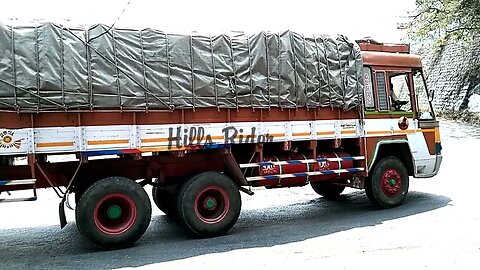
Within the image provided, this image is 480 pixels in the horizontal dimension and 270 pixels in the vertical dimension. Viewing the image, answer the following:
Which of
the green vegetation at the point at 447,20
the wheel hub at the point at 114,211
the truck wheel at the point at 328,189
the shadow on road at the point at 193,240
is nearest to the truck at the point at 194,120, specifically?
the wheel hub at the point at 114,211

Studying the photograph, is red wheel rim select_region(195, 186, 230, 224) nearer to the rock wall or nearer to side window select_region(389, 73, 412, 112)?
side window select_region(389, 73, 412, 112)

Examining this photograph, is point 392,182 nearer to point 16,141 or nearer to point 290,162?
point 290,162

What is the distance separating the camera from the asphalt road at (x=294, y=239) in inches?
249

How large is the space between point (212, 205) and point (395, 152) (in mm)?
4302

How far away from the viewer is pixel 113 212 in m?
7.23

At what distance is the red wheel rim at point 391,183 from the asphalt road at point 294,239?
36 cm

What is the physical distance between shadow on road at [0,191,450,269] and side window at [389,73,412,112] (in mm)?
1967

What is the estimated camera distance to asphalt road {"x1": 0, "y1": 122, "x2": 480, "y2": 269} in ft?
20.7

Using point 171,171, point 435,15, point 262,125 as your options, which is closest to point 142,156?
point 171,171

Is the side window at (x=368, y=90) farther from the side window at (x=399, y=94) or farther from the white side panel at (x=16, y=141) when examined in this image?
the white side panel at (x=16, y=141)

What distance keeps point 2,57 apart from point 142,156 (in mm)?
2356

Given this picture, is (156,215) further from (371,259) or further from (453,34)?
(453,34)

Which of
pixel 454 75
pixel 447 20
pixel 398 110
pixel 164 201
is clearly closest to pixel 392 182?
pixel 398 110

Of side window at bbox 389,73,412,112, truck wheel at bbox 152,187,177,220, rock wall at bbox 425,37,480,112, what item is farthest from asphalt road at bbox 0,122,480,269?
rock wall at bbox 425,37,480,112
